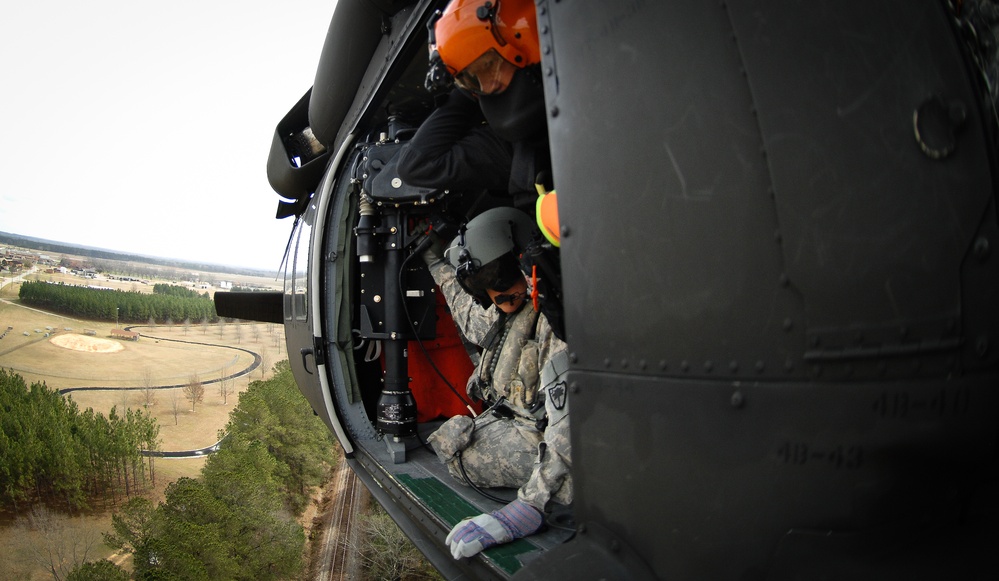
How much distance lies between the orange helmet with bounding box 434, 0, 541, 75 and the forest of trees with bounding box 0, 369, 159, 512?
12656 mm

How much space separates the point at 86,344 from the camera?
50.6 ft

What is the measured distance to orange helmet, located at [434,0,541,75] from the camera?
1718mm

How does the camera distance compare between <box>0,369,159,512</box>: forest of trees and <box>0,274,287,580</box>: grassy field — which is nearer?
<box>0,369,159,512</box>: forest of trees

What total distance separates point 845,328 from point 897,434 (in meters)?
0.19

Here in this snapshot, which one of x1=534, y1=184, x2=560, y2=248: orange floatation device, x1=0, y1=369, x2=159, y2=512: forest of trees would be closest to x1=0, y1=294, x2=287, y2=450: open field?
x1=0, y1=369, x2=159, y2=512: forest of trees

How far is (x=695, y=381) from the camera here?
3.30ft

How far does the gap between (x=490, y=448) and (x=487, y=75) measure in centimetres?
176

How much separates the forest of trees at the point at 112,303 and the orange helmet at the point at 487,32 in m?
14.7

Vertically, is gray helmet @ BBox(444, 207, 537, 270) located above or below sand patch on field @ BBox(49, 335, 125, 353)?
above

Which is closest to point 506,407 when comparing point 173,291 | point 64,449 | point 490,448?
point 490,448

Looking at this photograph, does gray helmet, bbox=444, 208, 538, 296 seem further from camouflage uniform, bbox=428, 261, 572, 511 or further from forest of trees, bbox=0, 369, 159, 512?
forest of trees, bbox=0, 369, 159, 512

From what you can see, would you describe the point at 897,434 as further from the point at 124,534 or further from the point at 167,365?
the point at 167,365

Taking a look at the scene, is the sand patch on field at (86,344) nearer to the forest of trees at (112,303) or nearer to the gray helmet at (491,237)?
the forest of trees at (112,303)

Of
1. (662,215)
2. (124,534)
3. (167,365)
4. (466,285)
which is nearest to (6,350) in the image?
(167,365)
